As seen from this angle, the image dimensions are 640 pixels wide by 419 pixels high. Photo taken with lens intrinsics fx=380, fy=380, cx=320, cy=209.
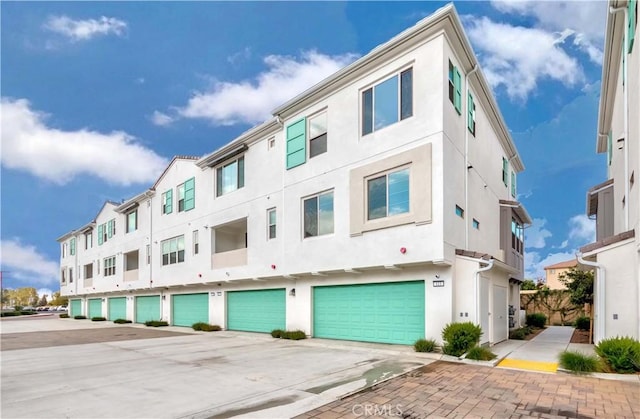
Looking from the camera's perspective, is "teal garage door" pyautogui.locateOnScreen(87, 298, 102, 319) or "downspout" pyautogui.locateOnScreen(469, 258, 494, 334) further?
"teal garage door" pyautogui.locateOnScreen(87, 298, 102, 319)

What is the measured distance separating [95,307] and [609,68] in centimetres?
4115

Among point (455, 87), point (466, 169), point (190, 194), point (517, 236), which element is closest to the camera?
point (455, 87)

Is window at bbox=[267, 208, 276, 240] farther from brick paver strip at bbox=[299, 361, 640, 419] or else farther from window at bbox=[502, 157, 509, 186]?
window at bbox=[502, 157, 509, 186]

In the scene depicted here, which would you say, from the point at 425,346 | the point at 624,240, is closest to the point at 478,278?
the point at 425,346

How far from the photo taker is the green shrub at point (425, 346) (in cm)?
1041

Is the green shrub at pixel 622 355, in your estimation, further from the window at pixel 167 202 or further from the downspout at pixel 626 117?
the window at pixel 167 202

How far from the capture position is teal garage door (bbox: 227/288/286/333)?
16.4 metres

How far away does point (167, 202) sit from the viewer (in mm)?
24156

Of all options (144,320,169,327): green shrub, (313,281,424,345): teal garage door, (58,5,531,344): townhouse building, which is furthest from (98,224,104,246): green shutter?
(313,281,424,345): teal garage door

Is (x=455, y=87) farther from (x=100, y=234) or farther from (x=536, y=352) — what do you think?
(x=100, y=234)

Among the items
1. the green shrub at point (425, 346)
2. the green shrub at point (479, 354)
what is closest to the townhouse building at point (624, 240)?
the green shrub at point (479, 354)

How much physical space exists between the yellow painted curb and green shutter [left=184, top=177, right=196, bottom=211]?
56.8 feet

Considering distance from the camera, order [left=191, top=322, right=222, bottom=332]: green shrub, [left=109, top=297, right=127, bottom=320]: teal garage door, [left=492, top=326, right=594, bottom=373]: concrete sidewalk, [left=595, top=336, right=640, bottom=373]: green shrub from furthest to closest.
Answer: [left=109, top=297, right=127, bottom=320]: teal garage door
[left=191, top=322, right=222, bottom=332]: green shrub
[left=492, top=326, right=594, bottom=373]: concrete sidewalk
[left=595, top=336, right=640, bottom=373]: green shrub

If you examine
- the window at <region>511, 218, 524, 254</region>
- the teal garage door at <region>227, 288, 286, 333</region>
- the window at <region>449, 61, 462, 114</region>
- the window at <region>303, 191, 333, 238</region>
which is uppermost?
the window at <region>449, 61, 462, 114</region>
